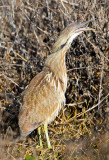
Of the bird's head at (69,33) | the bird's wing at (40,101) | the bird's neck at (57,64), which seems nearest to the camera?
the bird's head at (69,33)

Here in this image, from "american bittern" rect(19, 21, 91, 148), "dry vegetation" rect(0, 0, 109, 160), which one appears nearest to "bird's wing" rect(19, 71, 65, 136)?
"american bittern" rect(19, 21, 91, 148)

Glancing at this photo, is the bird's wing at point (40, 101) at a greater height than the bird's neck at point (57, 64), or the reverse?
the bird's neck at point (57, 64)

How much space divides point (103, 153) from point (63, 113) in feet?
2.32

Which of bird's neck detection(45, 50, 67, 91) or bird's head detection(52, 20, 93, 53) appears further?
bird's neck detection(45, 50, 67, 91)

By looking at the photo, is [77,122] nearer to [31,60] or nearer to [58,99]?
[58,99]

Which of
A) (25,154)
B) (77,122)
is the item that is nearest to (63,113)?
(77,122)

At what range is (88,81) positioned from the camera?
2803 millimetres

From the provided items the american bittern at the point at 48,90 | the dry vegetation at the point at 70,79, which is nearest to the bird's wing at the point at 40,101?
the american bittern at the point at 48,90

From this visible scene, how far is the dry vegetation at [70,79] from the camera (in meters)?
2.38

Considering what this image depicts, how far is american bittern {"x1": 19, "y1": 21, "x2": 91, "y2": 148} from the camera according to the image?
2201 mm

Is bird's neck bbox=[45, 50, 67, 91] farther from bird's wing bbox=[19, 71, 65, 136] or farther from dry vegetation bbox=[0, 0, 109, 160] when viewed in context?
dry vegetation bbox=[0, 0, 109, 160]

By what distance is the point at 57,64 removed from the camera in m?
2.38

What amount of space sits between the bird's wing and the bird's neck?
0.17ft

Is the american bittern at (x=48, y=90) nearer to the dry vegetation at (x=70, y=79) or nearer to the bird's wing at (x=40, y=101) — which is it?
the bird's wing at (x=40, y=101)
